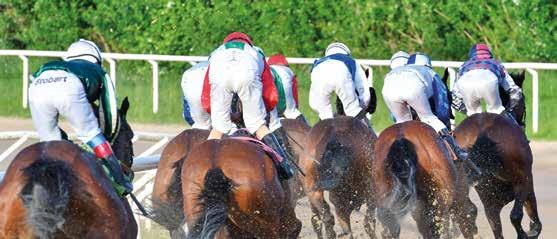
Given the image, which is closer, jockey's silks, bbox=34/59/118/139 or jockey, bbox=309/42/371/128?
jockey's silks, bbox=34/59/118/139

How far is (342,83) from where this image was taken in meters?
11.6

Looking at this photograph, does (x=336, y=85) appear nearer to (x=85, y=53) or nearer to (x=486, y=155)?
(x=486, y=155)

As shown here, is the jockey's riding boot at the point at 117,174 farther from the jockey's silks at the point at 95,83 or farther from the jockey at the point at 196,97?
the jockey at the point at 196,97

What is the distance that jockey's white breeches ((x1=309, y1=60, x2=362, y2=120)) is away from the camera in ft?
38.1

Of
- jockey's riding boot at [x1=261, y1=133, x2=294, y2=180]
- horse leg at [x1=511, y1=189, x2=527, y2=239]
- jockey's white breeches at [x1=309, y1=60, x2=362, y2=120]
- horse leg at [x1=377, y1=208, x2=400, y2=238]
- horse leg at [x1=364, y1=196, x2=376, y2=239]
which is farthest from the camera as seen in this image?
jockey's white breeches at [x1=309, y1=60, x2=362, y2=120]

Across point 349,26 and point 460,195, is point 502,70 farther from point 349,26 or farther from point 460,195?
point 349,26

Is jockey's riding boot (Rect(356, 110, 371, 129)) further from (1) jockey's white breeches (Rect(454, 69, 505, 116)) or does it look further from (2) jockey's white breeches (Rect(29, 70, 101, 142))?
(2) jockey's white breeches (Rect(29, 70, 101, 142))

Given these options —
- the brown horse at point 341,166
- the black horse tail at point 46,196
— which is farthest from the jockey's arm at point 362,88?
the black horse tail at point 46,196

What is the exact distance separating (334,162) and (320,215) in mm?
625

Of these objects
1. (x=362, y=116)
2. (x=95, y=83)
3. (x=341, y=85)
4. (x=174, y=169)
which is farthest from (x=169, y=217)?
(x=362, y=116)

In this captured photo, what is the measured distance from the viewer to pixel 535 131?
55.3 feet

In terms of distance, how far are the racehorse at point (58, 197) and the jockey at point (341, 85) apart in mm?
4566

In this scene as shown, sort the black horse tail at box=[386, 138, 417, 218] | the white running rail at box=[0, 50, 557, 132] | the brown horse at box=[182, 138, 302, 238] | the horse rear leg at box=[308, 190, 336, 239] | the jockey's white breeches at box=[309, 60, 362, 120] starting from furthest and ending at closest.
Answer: the white running rail at box=[0, 50, 557, 132]
the jockey's white breeches at box=[309, 60, 362, 120]
the horse rear leg at box=[308, 190, 336, 239]
the black horse tail at box=[386, 138, 417, 218]
the brown horse at box=[182, 138, 302, 238]

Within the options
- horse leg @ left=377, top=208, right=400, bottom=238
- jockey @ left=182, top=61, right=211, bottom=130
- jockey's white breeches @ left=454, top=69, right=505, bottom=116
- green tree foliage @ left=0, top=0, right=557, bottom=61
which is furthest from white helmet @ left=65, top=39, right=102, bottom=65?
green tree foliage @ left=0, top=0, right=557, bottom=61
